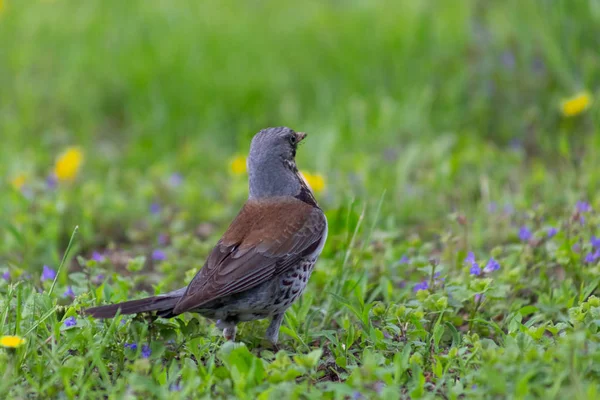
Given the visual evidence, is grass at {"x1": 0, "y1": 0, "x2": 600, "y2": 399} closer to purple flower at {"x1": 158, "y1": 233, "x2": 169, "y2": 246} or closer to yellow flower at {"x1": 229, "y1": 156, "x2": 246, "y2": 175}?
purple flower at {"x1": 158, "y1": 233, "x2": 169, "y2": 246}

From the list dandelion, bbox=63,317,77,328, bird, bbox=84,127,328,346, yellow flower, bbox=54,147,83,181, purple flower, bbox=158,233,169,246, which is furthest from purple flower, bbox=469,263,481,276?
yellow flower, bbox=54,147,83,181

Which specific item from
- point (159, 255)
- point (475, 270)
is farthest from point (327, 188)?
point (475, 270)

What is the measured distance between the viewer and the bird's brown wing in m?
3.82

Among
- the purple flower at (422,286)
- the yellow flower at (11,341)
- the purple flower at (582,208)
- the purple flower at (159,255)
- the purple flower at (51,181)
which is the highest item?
the purple flower at (51,181)

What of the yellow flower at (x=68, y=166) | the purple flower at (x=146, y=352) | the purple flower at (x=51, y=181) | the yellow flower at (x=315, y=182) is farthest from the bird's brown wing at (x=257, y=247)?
the purple flower at (x=51, y=181)

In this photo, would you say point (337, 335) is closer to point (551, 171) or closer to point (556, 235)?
point (556, 235)

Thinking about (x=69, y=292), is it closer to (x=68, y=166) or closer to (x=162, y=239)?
(x=162, y=239)

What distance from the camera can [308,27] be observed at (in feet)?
29.0

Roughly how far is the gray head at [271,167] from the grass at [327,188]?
1.33 feet

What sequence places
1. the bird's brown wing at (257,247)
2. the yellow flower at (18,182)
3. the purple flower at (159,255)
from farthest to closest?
the yellow flower at (18,182)
the purple flower at (159,255)
the bird's brown wing at (257,247)

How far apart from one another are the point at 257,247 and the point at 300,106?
400 cm

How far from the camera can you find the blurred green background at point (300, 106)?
6.16 m

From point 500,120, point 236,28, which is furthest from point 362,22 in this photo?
point 500,120

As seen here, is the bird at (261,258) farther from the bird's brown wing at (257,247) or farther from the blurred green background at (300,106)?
the blurred green background at (300,106)
